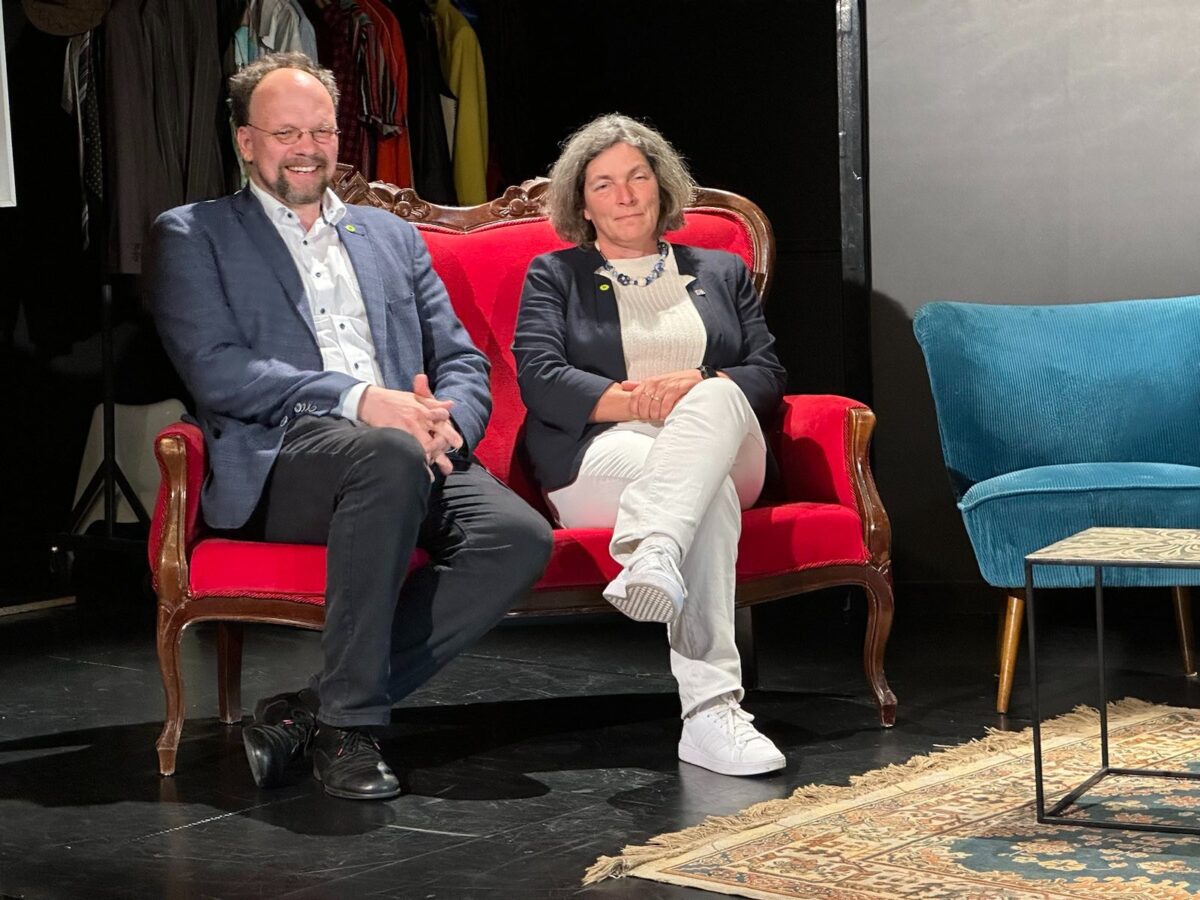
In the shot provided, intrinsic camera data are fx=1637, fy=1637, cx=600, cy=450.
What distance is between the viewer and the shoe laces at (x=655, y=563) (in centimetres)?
272

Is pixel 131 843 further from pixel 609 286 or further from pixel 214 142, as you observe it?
pixel 214 142

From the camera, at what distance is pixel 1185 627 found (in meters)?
3.63

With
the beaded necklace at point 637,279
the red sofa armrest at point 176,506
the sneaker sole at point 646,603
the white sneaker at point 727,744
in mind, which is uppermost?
the beaded necklace at point 637,279

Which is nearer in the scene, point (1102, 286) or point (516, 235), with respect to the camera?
point (516, 235)

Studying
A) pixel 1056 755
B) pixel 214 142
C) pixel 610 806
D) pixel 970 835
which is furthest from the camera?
pixel 214 142

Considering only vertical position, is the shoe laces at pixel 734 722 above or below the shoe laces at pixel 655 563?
below

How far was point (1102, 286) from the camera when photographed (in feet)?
14.0

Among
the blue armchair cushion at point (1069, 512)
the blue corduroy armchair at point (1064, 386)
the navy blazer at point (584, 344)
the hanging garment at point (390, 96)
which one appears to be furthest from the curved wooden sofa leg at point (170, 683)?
the hanging garment at point (390, 96)

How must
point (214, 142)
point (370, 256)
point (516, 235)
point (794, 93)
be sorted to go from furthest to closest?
point (794, 93)
point (214, 142)
point (516, 235)
point (370, 256)

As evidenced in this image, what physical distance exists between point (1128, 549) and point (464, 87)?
374 centimetres

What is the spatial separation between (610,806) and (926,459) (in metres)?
2.06

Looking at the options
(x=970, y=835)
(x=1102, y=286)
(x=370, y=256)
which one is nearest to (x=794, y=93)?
(x=1102, y=286)

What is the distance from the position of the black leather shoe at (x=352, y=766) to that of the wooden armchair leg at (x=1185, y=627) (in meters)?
1.84

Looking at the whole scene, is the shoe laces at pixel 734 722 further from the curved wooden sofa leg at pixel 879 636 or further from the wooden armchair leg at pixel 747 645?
the wooden armchair leg at pixel 747 645
